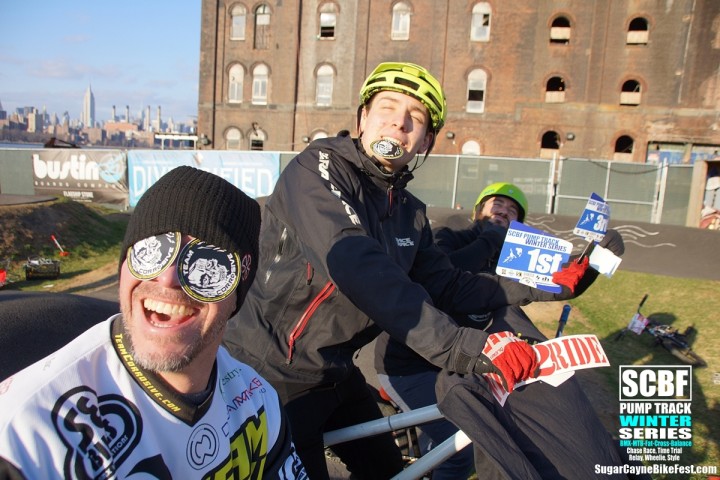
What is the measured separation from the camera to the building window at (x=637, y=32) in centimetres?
3129

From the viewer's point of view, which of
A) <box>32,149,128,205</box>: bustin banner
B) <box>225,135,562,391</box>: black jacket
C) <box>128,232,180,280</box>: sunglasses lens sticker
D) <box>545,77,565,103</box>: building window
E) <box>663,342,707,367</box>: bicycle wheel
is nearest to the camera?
<box>128,232,180,280</box>: sunglasses lens sticker

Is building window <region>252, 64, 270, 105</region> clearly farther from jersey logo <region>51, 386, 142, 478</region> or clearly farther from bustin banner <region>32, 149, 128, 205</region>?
jersey logo <region>51, 386, 142, 478</region>

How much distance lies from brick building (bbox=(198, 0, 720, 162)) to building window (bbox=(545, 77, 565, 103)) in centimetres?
6

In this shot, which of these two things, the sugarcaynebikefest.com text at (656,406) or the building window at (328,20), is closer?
the sugarcaynebikefest.com text at (656,406)

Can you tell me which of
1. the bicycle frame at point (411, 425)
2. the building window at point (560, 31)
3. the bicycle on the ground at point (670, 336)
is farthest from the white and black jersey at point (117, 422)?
the building window at point (560, 31)

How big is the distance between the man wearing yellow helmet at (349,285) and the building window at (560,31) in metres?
33.8

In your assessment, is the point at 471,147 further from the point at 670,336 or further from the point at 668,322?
the point at 670,336

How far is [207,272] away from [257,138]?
36.5m

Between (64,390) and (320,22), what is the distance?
37.1 meters

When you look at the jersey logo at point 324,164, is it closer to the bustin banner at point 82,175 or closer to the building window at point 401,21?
the bustin banner at point 82,175

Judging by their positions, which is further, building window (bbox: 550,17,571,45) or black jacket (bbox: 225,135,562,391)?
building window (bbox: 550,17,571,45)

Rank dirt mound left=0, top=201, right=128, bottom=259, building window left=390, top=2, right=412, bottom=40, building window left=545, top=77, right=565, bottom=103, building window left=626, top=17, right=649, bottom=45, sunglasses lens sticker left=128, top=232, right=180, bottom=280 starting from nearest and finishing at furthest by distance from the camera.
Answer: sunglasses lens sticker left=128, top=232, right=180, bottom=280
dirt mound left=0, top=201, right=128, bottom=259
building window left=626, top=17, right=649, bottom=45
building window left=545, top=77, right=565, bottom=103
building window left=390, top=2, right=412, bottom=40

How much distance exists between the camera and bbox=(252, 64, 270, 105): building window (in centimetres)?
3603

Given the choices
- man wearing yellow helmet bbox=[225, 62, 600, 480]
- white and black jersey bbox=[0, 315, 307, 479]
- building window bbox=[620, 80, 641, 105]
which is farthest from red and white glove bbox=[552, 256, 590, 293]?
building window bbox=[620, 80, 641, 105]
